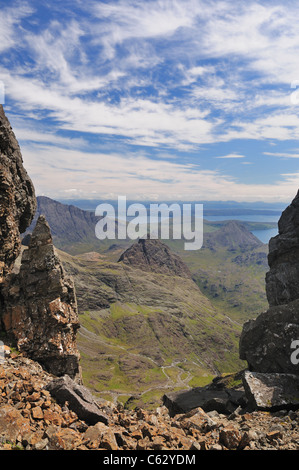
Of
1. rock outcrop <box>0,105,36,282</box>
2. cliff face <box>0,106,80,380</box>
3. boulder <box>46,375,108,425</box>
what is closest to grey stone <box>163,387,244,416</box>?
cliff face <box>0,106,80,380</box>

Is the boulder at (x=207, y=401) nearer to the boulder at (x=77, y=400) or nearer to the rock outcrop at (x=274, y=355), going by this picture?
the rock outcrop at (x=274, y=355)

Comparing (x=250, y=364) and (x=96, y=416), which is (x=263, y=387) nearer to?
(x=250, y=364)

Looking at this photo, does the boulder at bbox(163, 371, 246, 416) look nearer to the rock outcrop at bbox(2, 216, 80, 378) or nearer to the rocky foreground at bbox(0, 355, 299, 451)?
the rocky foreground at bbox(0, 355, 299, 451)

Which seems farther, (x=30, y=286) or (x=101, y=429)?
(x=30, y=286)

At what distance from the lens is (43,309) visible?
2980 centimetres

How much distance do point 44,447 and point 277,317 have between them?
27506mm

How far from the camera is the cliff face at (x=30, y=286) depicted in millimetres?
27462

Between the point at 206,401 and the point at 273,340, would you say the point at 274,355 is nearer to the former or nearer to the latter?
the point at 273,340

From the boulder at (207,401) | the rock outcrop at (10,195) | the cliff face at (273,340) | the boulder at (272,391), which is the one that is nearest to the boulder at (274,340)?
the cliff face at (273,340)

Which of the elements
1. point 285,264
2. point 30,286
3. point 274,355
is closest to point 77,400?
point 30,286

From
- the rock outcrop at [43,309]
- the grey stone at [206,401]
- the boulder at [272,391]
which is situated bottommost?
the grey stone at [206,401]

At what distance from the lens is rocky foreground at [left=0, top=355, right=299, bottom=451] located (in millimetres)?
14695

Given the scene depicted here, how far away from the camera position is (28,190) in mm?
32188

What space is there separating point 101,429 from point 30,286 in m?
18.5
